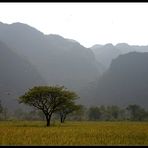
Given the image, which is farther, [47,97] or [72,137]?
[47,97]

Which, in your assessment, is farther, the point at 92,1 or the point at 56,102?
the point at 56,102

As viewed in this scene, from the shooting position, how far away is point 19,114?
584 feet

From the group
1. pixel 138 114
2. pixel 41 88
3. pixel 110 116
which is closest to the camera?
pixel 41 88

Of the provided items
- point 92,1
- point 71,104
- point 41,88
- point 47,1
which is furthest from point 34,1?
point 71,104

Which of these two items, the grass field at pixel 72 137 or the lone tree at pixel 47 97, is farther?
the lone tree at pixel 47 97

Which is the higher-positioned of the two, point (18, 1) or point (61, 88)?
point (61, 88)

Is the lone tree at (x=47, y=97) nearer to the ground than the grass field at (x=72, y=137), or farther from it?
farther from it

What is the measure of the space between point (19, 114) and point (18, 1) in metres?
175

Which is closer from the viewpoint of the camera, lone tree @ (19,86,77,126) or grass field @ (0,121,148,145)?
grass field @ (0,121,148,145)

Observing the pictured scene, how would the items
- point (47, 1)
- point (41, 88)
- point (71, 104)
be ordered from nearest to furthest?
1. point (47, 1)
2. point (41, 88)
3. point (71, 104)

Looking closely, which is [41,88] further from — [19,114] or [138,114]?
[19,114]

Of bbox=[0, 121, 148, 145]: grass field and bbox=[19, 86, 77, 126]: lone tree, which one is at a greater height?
bbox=[19, 86, 77, 126]: lone tree

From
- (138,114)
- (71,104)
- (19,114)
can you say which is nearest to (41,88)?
(71,104)

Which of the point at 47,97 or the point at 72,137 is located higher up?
the point at 47,97
